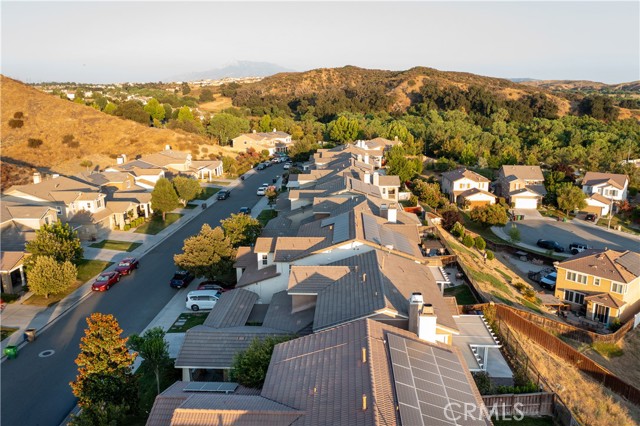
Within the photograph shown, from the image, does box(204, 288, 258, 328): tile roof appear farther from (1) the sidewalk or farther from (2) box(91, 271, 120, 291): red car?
(2) box(91, 271, 120, 291): red car

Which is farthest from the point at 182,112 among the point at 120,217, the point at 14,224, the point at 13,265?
the point at 13,265

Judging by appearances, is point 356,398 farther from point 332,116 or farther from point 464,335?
point 332,116

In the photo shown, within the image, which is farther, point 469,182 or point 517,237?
point 469,182

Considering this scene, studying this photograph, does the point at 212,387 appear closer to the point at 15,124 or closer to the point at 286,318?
the point at 286,318

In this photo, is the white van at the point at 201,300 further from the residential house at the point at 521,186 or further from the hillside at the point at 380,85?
the hillside at the point at 380,85

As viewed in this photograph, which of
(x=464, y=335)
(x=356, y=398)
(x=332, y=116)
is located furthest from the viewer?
(x=332, y=116)

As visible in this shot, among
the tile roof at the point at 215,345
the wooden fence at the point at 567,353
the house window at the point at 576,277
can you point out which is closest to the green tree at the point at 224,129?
the house window at the point at 576,277

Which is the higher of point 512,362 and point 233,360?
point 233,360
